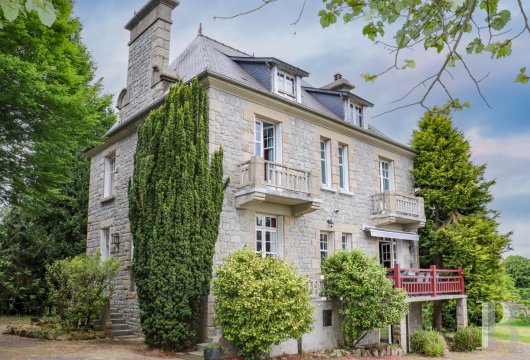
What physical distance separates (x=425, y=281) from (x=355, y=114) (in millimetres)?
6937

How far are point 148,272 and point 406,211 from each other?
10.6 m

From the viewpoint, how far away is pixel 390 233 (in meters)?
18.0

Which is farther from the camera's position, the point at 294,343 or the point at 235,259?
the point at 294,343

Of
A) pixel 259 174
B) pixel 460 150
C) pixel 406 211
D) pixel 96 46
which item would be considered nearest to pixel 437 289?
pixel 406 211

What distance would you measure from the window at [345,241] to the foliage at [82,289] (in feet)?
25.5

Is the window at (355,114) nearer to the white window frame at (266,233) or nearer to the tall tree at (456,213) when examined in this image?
the tall tree at (456,213)

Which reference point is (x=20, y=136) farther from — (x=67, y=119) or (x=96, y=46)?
(x=96, y=46)

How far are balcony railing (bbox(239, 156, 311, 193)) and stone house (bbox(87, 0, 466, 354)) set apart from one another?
0.04 metres

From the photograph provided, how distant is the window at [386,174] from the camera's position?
774 inches

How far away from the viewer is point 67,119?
14047mm

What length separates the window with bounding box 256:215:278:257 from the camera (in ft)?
46.8

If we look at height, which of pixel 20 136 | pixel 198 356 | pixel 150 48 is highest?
pixel 150 48

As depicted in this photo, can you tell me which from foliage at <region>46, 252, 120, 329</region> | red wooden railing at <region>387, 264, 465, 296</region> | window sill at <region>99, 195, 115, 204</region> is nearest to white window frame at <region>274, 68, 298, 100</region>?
red wooden railing at <region>387, 264, 465, 296</region>

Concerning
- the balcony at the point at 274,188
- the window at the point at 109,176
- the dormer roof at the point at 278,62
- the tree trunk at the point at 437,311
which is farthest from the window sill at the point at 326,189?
the window at the point at 109,176
